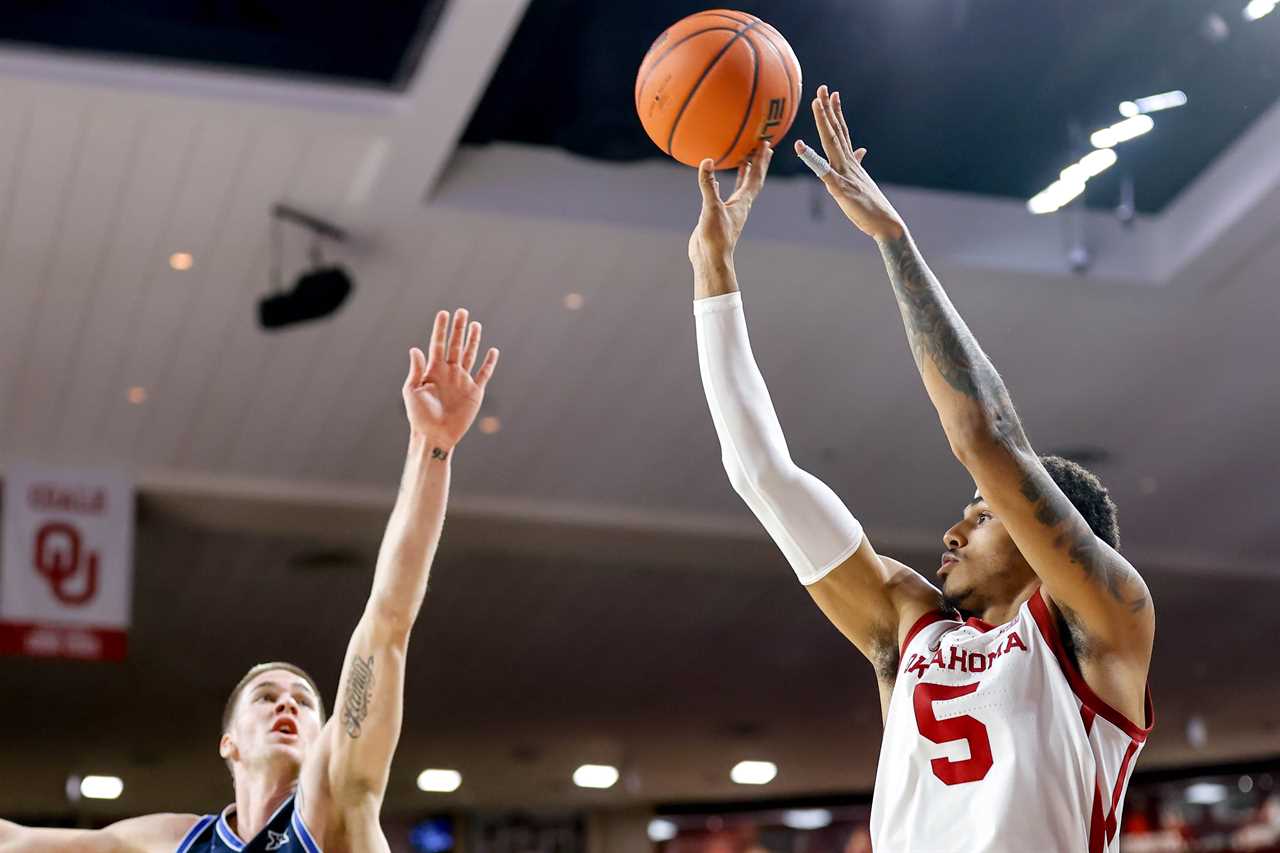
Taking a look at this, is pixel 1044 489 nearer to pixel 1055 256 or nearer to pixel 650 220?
pixel 650 220

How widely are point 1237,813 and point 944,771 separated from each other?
16350mm

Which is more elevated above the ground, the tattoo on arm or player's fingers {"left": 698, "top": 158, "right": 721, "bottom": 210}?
player's fingers {"left": 698, "top": 158, "right": 721, "bottom": 210}

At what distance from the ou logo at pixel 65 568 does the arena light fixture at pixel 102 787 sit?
432 inches

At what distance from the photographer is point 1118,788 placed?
2613 millimetres

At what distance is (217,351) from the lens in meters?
8.91

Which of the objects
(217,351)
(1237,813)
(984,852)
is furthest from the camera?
(1237,813)

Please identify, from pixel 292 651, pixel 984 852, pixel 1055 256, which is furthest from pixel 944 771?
pixel 292 651

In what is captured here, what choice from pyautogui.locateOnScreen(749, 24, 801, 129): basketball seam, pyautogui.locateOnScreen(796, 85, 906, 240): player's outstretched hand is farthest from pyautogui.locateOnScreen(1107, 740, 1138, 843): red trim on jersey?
pyautogui.locateOnScreen(749, 24, 801, 129): basketball seam

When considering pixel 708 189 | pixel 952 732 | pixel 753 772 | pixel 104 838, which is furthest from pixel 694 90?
Answer: pixel 753 772

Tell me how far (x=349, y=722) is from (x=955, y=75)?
4.92 meters

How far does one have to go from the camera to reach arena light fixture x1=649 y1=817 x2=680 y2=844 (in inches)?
857

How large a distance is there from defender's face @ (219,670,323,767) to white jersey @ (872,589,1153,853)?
155 cm

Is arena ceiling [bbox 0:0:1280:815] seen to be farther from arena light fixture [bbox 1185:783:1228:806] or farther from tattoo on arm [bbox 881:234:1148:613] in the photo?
tattoo on arm [bbox 881:234:1148:613]

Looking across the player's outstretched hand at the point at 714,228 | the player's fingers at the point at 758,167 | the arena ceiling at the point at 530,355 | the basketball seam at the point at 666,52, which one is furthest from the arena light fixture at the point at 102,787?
the player's outstretched hand at the point at 714,228
